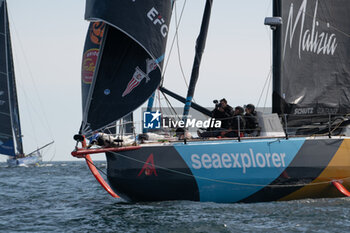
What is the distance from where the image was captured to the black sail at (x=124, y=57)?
446 inches

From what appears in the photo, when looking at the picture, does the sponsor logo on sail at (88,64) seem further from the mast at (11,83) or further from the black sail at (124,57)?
the mast at (11,83)

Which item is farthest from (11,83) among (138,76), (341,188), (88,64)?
(341,188)

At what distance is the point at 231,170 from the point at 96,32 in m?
11.7

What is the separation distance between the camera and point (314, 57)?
13.6m

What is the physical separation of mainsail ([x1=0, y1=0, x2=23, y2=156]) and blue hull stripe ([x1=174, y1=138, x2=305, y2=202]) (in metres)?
38.9

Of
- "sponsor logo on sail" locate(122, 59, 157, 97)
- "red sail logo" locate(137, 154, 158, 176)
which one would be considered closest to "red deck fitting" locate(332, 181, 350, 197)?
"red sail logo" locate(137, 154, 158, 176)

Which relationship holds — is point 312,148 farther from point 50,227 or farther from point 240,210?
point 50,227

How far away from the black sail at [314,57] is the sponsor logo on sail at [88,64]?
9.34m

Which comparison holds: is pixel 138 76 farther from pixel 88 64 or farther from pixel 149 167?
pixel 88 64

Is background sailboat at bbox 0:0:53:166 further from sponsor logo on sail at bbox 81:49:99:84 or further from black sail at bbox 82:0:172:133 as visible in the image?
black sail at bbox 82:0:172:133

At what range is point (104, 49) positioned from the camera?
1162cm

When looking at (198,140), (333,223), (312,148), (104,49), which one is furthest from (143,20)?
(333,223)

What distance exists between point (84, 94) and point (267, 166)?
37.4ft

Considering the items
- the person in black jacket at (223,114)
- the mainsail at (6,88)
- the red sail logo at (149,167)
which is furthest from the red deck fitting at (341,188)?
the mainsail at (6,88)
